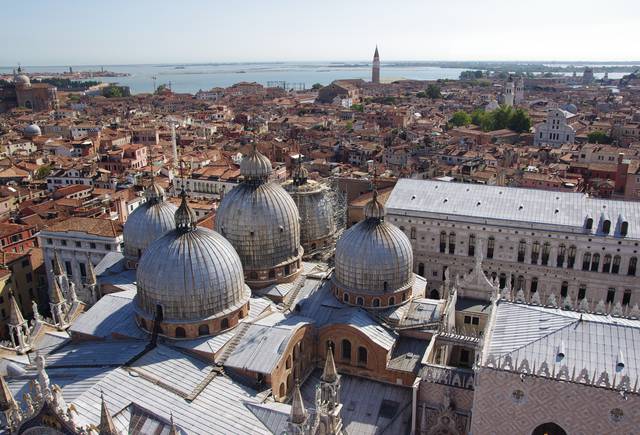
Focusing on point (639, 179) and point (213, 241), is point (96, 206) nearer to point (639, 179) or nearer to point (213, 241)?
point (213, 241)

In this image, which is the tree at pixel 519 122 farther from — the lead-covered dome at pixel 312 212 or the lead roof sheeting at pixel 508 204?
the lead-covered dome at pixel 312 212

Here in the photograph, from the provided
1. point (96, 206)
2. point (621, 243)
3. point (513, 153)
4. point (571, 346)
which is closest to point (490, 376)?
point (571, 346)

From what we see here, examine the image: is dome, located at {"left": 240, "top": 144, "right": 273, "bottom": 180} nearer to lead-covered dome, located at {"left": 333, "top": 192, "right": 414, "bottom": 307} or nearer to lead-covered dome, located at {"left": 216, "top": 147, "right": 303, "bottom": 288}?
lead-covered dome, located at {"left": 216, "top": 147, "right": 303, "bottom": 288}

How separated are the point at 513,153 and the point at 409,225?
42304 mm

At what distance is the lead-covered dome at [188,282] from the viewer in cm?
2248

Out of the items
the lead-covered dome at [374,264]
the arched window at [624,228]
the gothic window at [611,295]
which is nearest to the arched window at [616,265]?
the gothic window at [611,295]

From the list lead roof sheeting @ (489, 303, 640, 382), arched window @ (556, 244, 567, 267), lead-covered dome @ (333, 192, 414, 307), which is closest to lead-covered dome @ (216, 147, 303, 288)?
lead-covered dome @ (333, 192, 414, 307)

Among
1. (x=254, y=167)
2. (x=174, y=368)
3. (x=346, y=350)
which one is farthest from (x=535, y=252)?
(x=174, y=368)

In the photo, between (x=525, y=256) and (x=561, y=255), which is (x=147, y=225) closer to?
(x=525, y=256)

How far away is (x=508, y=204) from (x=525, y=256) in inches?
143

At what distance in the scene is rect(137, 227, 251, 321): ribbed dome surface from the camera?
73.7 feet

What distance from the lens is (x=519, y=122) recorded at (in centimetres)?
10419

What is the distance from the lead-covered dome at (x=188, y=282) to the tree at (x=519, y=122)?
92.5 metres

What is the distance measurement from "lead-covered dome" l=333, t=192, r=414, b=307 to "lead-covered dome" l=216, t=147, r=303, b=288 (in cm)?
320
